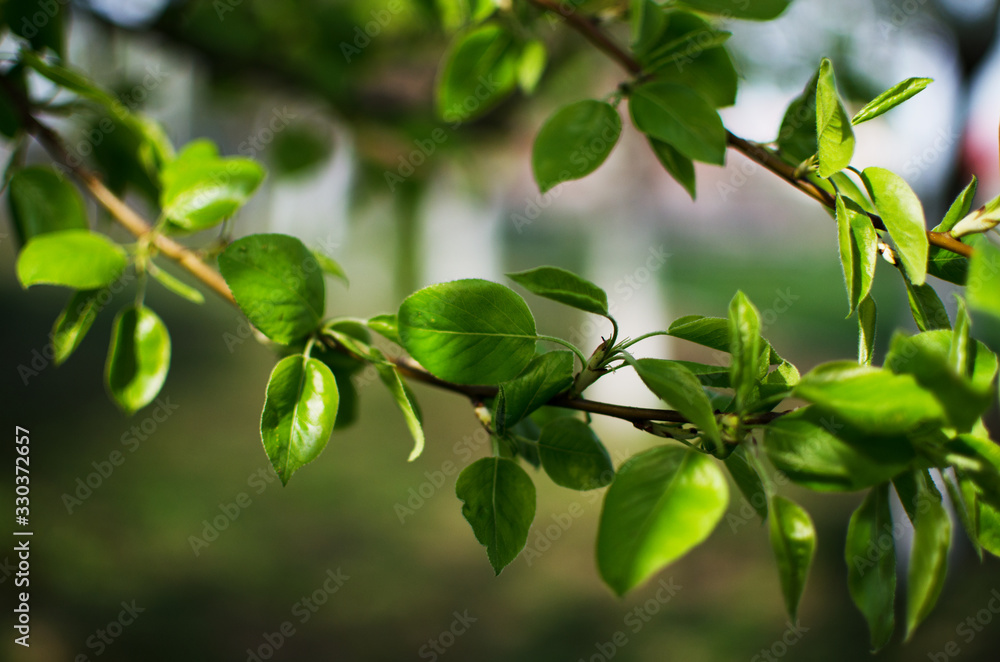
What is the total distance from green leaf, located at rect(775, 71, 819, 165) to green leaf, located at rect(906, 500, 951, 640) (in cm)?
15

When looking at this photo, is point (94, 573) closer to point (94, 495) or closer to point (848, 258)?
point (94, 495)

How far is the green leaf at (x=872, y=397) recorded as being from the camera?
0.17 m

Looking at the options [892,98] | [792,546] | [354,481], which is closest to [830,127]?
[892,98]

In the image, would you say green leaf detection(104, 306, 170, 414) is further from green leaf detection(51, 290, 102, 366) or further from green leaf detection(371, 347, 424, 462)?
green leaf detection(371, 347, 424, 462)

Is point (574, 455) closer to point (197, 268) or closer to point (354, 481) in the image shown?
point (197, 268)

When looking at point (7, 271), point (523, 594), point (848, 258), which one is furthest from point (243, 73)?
point (7, 271)

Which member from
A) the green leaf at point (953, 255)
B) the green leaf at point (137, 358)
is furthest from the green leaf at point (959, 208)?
the green leaf at point (137, 358)

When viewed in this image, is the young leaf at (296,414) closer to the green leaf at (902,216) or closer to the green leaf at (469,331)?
the green leaf at (469,331)

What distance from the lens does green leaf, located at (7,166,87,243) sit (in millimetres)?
399

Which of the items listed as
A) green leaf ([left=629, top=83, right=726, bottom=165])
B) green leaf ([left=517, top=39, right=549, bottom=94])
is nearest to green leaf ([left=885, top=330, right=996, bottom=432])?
green leaf ([left=629, top=83, right=726, bottom=165])

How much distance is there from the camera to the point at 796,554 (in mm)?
185

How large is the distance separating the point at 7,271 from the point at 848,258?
4.12 m

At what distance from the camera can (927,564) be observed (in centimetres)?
17

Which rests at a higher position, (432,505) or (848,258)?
(848,258)
